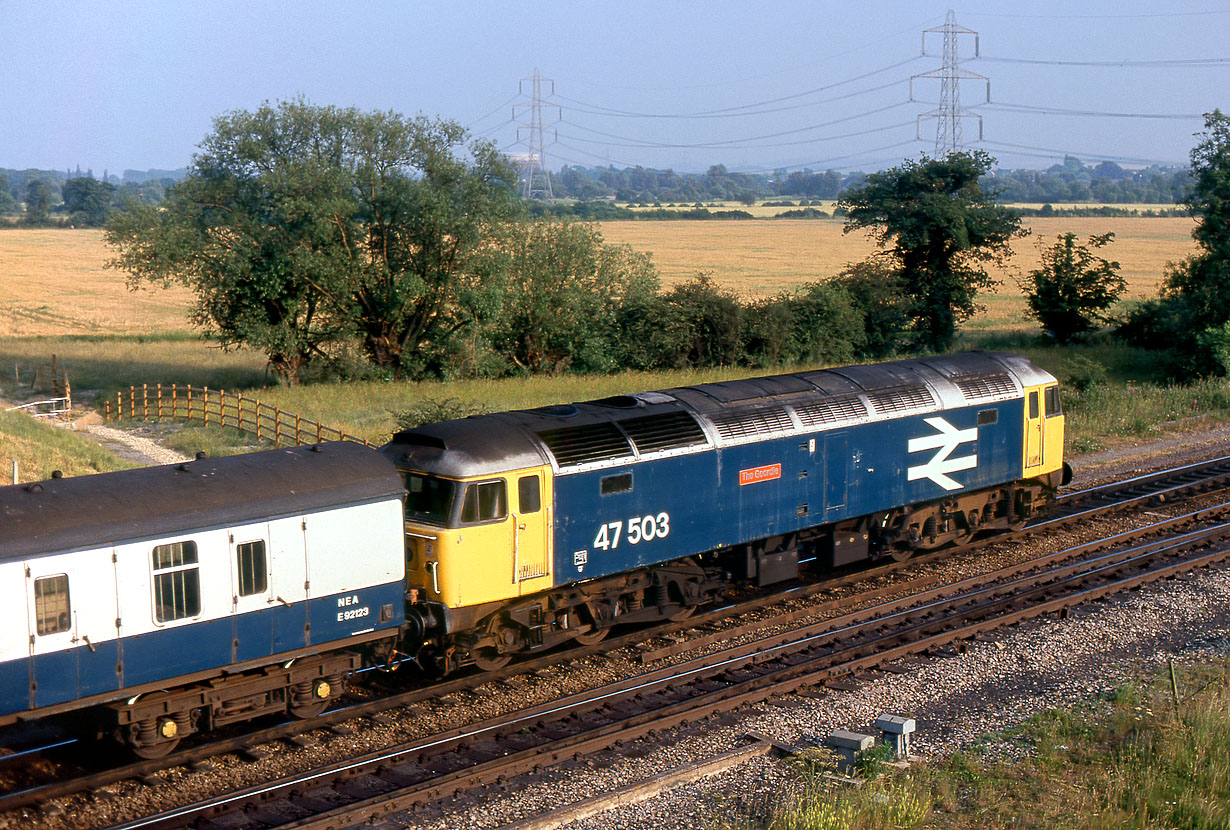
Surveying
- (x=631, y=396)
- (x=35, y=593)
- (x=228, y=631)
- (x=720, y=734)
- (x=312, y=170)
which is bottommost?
(x=720, y=734)

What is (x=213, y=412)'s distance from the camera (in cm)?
3525

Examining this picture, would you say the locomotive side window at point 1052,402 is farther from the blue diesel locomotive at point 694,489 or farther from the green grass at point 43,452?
the green grass at point 43,452

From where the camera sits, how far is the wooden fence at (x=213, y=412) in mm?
31266

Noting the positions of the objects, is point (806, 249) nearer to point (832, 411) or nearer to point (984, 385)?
point (984, 385)

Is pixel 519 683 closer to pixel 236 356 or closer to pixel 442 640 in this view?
pixel 442 640

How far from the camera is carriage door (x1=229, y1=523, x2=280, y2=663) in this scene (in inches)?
463

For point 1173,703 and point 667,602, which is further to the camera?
point 667,602

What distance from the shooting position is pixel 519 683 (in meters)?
14.3

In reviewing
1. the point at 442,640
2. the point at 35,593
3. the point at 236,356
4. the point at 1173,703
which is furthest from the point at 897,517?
the point at 236,356

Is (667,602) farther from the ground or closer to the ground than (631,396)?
closer to the ground

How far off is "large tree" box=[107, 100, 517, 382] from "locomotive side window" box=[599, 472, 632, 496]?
27.0 meters

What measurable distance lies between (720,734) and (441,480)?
4.46 metres

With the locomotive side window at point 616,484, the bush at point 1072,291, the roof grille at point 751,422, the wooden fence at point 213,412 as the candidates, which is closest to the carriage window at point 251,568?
the locomotive side window at point 616,484

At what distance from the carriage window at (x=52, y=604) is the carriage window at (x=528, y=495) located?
17.3ft
